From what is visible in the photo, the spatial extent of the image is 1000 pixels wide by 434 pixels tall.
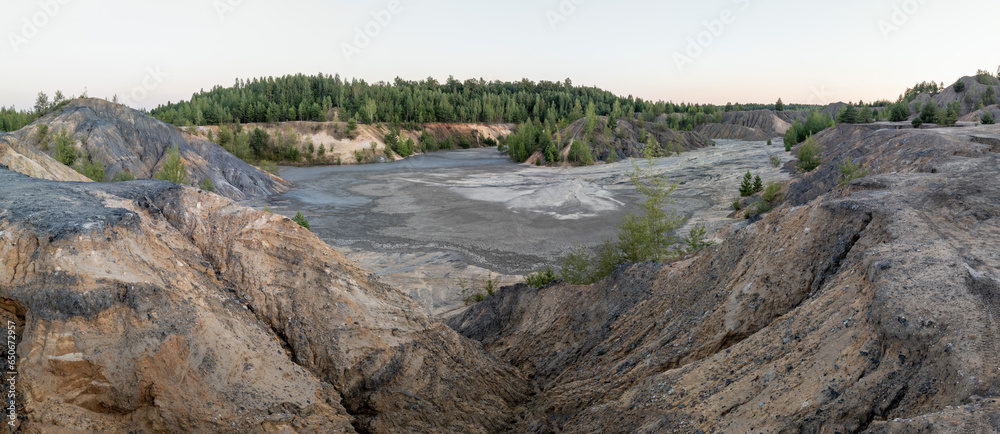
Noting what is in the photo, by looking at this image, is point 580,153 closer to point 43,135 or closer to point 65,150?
point 65,150

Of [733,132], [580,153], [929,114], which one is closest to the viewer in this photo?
[929,114]

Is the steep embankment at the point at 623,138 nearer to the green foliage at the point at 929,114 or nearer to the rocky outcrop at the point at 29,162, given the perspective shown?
the green foliage at the point at 929,114

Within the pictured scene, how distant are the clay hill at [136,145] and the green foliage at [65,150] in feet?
6.77

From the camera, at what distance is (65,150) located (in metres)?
32.3

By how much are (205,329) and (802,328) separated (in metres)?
7.59

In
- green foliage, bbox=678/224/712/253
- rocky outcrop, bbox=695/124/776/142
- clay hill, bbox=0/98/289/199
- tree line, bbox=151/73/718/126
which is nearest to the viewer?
green foliage, bbox=678/224/712/253

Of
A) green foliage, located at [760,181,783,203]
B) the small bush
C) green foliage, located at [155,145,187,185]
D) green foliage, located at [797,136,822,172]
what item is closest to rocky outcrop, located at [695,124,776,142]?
green foliage, located at [797,136,822,172]

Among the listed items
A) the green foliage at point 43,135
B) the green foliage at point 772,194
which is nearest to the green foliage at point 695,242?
the green foliage at point 772,194

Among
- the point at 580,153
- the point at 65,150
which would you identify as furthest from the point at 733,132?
the point at 65,150

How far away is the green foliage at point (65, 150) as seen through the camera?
31.6 meters

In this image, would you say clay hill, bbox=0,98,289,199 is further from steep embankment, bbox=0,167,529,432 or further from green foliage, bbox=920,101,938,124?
green foliage, bbox=920,101,938,124

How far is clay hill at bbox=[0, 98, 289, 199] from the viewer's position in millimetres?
36709

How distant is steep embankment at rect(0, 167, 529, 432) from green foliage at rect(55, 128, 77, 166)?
3015 centimetres

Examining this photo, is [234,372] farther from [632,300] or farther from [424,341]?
[632,300]
